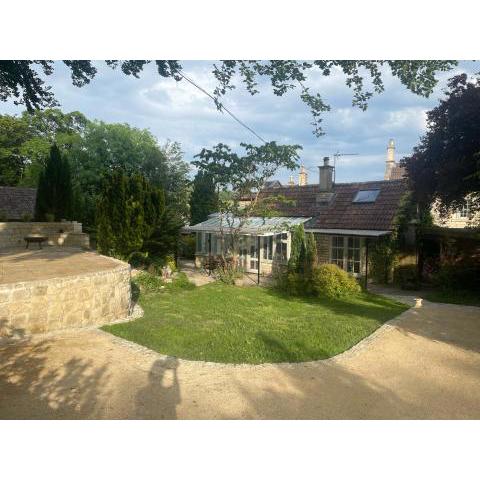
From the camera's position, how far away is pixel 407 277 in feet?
52.2

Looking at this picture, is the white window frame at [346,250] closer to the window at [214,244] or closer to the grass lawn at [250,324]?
the grass lawn at [250,324]

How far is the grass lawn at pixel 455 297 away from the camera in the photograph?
1295 cm

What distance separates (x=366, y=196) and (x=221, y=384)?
1601 centimetres

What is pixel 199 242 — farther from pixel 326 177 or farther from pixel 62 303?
pixel 62 303

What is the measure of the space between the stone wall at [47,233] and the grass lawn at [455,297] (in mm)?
14955

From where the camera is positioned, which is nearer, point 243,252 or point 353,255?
point 353,255

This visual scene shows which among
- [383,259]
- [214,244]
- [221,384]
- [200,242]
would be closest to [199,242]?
[200,242]

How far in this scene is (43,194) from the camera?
18.8 m

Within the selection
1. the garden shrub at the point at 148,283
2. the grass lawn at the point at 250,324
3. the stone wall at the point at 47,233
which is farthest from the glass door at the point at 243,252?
Result: the stone wall at the point at 47,233

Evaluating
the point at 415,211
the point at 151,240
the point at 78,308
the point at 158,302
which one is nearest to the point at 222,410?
the point at 78,308

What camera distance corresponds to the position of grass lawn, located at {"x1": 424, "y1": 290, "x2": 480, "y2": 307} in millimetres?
12945

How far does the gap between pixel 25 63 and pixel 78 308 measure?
18.4 ft

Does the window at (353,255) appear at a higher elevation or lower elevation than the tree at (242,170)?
lower

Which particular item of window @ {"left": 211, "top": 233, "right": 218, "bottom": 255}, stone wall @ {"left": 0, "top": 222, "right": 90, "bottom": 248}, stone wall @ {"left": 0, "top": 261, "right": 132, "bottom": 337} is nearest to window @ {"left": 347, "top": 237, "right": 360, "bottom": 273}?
window @ {"left": 211, "top": 233, "right": 218, "bottom": 255}
